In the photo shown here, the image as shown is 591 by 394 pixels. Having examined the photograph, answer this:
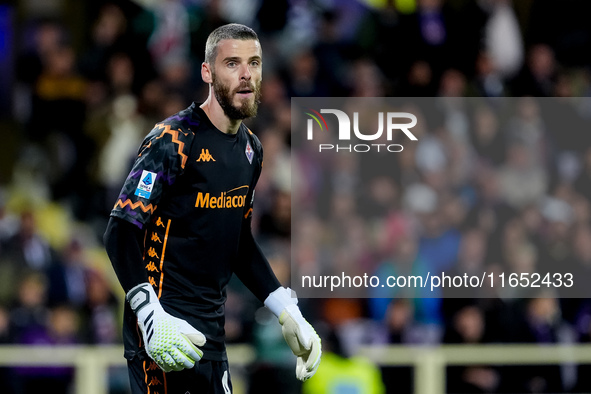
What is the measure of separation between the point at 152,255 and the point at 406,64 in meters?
7.30

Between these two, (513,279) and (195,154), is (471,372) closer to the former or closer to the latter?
(513,279)

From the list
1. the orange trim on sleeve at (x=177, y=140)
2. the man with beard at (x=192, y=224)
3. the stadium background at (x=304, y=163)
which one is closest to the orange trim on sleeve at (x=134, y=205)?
the man with beard at (x=192, y=224)

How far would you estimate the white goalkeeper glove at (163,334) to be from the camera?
388 cm

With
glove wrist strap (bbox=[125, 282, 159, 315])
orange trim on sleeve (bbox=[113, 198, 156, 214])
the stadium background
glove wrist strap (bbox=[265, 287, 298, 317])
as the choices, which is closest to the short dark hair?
orange trim on sleeve (bbox=[113, 198, 156, 214])

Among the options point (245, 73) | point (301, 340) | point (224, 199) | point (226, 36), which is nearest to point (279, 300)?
point (301, 340)

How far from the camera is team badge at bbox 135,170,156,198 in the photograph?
13.4 feet

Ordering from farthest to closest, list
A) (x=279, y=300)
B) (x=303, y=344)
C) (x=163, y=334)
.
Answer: (x=279, y=300), (x=303, y=344), (x=163, y=334)

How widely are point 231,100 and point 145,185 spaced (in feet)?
1.85

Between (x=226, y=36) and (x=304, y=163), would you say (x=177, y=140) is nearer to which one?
(x=226, y=36)

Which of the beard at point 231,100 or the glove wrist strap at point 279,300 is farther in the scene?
the glove wrist strap at point 279,300

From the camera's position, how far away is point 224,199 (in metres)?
4.39

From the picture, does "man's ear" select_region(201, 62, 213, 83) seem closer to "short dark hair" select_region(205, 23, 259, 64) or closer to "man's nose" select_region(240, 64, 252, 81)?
"short dark hair" select_region(205, 23, 259, 64)

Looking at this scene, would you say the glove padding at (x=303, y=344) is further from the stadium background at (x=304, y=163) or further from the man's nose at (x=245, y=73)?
the stadium background at (x=304, y=163)

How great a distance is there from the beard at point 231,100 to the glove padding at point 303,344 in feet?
3.33
